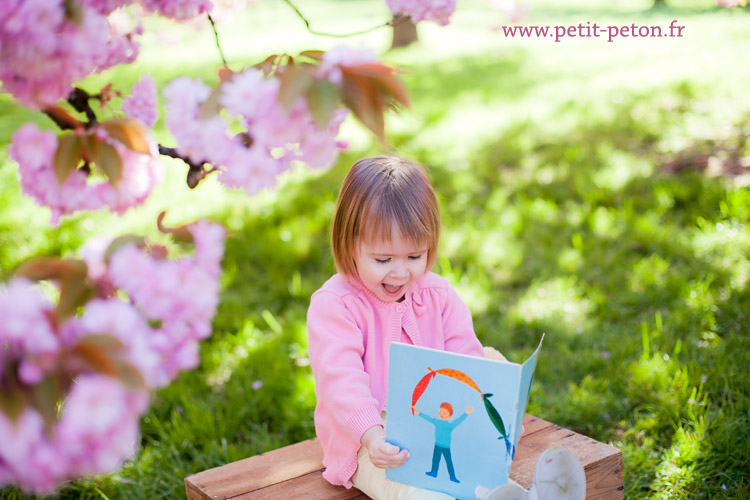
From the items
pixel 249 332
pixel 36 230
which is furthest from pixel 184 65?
pixel 249 332

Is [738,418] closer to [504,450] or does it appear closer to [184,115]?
[504,450]

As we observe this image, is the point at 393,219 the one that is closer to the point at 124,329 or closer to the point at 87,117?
the point at 87,117

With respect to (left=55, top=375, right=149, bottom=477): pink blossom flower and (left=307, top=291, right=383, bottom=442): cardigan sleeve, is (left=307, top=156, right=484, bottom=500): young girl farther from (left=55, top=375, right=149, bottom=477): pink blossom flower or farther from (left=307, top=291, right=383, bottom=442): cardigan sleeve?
(left=55, top=375, right=149, bottom=477): pink blossom flower

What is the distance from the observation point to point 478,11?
1856cm

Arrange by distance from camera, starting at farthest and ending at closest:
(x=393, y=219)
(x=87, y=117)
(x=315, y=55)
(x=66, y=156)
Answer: (x=393, y=219), (x=87, y=117), (x=315, y=55), (x=66, y=156)

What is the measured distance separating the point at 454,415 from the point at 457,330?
1.66 ft

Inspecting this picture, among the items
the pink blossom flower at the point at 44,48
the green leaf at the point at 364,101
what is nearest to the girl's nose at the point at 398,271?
the green leaf at the point at 364,101

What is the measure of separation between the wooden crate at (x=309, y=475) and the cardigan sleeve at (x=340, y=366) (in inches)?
7.9

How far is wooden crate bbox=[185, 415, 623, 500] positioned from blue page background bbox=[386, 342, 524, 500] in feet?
0.90

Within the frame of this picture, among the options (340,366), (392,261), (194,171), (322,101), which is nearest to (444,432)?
(340,366)

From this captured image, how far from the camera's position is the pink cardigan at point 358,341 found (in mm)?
1765

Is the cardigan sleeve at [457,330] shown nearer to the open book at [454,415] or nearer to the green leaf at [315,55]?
the open book at [454,415]

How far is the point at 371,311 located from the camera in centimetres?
192

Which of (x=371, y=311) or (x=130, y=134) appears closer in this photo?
(x=130, y=134)
